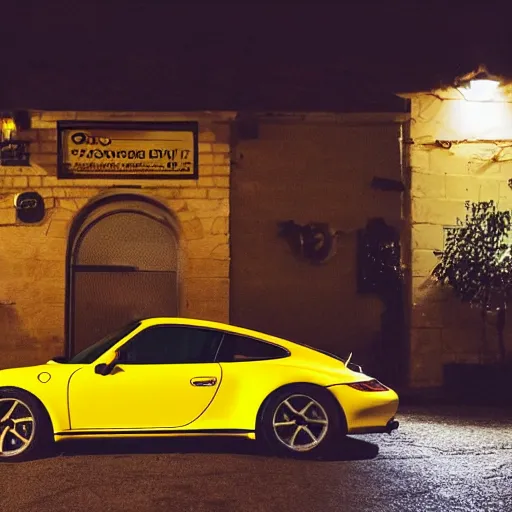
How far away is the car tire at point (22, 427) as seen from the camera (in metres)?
7.44

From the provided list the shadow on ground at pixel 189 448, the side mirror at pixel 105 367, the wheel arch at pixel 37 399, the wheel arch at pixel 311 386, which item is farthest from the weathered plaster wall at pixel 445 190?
the wheel arch at pixel 37 399

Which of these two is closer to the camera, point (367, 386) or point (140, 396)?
point (140, 396)

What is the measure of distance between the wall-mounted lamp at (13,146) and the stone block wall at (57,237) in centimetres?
11

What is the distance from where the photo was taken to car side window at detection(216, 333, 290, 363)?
779cm

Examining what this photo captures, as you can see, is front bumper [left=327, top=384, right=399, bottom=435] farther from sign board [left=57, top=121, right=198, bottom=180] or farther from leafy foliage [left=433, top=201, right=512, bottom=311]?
sign board [left=57, top=121, right=198, bottom=180]

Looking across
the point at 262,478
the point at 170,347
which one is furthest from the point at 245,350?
the point at 262,478

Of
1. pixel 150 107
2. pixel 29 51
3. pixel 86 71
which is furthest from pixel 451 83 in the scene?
pixel 29 51

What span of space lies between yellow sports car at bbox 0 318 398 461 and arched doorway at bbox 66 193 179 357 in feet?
21.3

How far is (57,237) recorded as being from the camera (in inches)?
548

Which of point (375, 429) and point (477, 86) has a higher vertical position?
point (477, 86)

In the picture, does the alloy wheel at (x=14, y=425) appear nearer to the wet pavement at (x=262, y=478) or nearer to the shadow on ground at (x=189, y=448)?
the wet pavement at (x=262, y=478)

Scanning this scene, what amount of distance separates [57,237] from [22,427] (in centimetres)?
670

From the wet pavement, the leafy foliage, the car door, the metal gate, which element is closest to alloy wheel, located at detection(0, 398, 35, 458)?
the wet pavement

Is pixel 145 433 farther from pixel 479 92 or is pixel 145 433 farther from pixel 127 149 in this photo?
pixel 479 92
